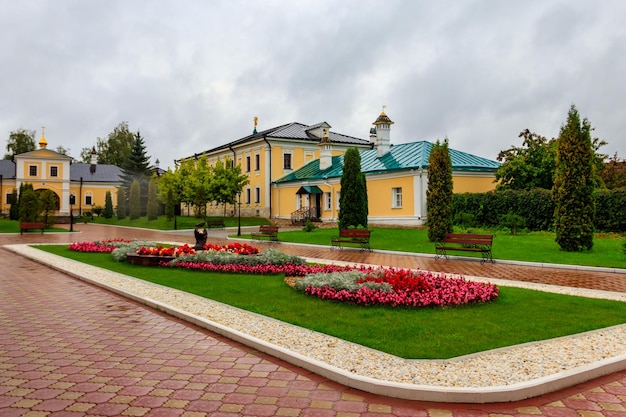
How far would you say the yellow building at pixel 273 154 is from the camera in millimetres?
41688

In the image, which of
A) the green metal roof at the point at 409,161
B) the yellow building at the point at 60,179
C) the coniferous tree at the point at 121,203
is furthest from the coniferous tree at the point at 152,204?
the yellow building at the point at 60,179

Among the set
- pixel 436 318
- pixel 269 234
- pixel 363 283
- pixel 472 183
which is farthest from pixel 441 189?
pixel 436 318

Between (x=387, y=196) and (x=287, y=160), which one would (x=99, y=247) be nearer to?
(x=387, y=196)

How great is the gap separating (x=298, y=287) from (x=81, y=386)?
493 cm

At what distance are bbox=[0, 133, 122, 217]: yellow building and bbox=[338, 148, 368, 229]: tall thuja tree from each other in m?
44.0

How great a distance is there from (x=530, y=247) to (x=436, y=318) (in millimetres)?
12129

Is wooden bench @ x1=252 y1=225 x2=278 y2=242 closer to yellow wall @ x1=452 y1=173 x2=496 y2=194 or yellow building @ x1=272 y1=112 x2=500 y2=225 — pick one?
yellow building @ x1=272 y1=112 x2=500 y2=225

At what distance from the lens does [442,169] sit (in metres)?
18.6

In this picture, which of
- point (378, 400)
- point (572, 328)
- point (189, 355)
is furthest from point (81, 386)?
point (572, 328)

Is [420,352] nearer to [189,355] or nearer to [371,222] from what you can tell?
[189,355]

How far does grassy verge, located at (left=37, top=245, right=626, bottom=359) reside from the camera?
5548mm

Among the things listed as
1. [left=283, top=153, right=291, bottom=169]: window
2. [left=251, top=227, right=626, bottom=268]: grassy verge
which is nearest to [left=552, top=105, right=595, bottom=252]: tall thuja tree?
[left=251, top=227, right=626, bottom=268]: grassy verge

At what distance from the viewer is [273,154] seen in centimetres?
4169

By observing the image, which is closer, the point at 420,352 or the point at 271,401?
the point at 271,401
